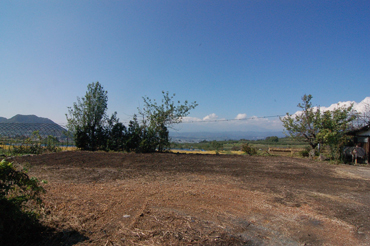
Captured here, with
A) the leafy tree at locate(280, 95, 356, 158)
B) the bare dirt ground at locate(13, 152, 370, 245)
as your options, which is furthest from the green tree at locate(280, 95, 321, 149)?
the bare dirt ground at locate(13, 152, 370, 245)

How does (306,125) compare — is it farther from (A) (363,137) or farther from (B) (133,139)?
(B) (133,139)

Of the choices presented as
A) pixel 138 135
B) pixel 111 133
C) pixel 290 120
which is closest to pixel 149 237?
pixel 138 135

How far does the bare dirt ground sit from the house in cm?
798

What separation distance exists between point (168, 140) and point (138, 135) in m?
2.19

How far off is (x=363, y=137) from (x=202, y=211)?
47.3 ft

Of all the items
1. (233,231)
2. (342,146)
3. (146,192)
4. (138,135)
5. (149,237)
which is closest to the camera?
(149,237)

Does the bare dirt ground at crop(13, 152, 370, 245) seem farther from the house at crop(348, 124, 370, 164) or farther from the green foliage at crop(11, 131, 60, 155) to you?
the green foliage at crop(11, 131, 60, 155)

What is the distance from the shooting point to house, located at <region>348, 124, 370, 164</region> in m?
13.0

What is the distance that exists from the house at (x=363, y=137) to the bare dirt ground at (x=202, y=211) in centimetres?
798

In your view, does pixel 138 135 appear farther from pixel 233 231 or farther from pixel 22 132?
pixel 233 231

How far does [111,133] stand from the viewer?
1602 centimetres

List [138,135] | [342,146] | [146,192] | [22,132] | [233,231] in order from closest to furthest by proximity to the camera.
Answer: [233,231], [146,192], [342,146], [138,135], [22,132]

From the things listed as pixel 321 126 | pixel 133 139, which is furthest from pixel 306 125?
pixel 133 139

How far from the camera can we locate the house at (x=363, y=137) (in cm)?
1295
